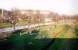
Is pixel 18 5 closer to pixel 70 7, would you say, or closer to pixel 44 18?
pixel 44 18

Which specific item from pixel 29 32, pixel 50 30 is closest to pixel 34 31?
pixel 29 32

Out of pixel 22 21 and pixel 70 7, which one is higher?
pixel 70 7

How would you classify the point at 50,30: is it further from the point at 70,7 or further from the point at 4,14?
the point at 4,14

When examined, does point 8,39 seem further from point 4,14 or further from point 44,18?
point 44,18

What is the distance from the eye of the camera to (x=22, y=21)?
4.99 ft

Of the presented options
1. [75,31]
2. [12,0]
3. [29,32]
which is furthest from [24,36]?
[75,31]

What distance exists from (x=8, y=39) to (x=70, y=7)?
66cm

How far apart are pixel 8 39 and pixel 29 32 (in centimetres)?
21

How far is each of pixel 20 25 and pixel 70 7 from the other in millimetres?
502

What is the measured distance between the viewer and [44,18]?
1.52 metres

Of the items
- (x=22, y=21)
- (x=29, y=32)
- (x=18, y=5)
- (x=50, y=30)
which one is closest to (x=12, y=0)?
(x=18, y=5)

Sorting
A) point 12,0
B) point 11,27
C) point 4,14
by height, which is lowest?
point 11,27

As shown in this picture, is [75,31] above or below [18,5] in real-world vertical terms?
below

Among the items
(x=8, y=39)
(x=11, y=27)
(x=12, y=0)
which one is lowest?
(x=8, y=39)
